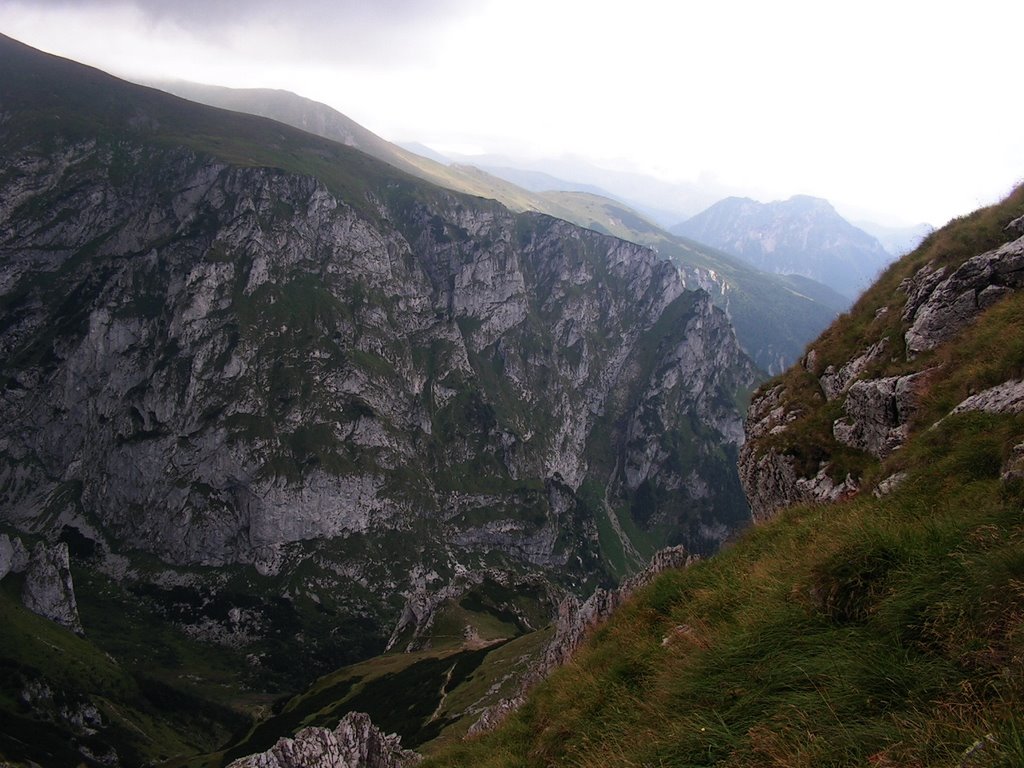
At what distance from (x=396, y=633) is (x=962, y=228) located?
18370cm

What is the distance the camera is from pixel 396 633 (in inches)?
6969

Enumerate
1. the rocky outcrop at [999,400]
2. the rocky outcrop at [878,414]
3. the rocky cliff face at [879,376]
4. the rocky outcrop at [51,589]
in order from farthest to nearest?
the rocky outcrop at [51,589] < the rocky cliff face at [879,376] < the rocky outcrop at [878,414] < the rocky outcrop at [999,400]

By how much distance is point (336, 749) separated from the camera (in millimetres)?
68625

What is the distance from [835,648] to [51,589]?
25467cm

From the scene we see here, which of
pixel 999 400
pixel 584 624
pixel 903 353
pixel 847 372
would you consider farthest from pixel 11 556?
pixel 999 400

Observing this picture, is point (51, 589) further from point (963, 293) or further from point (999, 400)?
point (999, 400)

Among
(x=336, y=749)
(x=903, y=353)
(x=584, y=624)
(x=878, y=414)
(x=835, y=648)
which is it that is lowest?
(x=336, y=749)

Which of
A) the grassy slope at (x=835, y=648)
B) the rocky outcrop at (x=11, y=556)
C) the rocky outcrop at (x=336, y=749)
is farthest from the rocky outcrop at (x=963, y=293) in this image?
the rocky outcrop at (x=11, y=556)

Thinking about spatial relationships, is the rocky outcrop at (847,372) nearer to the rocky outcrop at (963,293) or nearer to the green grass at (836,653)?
the rocky outcrop at (963,293)

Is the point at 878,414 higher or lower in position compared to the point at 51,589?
higher

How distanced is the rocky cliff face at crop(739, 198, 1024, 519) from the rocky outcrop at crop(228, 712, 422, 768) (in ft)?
206

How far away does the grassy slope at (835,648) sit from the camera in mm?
4594

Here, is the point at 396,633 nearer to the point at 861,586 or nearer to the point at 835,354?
the point at 835,354

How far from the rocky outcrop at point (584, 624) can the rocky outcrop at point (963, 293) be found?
11.5 meters
